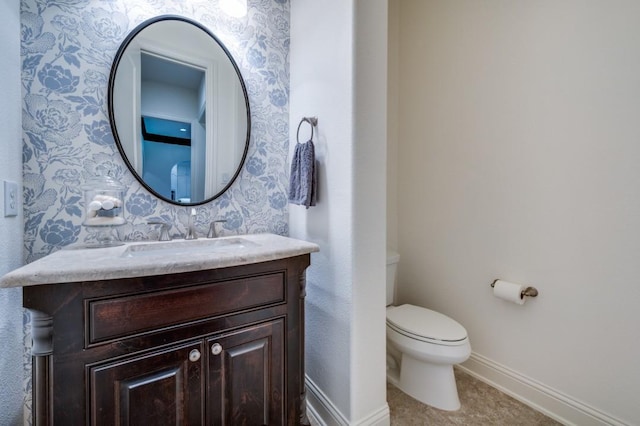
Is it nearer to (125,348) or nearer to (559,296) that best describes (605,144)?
(559,296)

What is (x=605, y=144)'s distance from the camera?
1.23 metres

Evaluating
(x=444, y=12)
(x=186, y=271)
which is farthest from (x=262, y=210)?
(x=444, y=12)

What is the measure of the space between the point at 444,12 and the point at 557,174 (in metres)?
1.38

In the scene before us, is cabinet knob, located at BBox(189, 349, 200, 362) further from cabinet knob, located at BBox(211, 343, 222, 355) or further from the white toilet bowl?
the white toilet bowl

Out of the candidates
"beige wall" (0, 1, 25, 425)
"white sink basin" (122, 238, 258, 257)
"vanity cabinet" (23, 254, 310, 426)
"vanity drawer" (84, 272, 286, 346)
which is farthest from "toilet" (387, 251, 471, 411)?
"beige wall" (0, 1, 25, 425)

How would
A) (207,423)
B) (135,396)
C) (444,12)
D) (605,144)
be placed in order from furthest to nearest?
(444,12) < (605,144) < (207,423) < (135,396)

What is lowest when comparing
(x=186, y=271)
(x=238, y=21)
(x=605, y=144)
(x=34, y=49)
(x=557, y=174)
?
(x=186, y=271)

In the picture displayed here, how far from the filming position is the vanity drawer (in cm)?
74

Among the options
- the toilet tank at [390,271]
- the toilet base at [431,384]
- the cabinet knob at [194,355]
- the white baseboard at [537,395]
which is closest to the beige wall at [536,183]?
the white baseboard at [537,395]

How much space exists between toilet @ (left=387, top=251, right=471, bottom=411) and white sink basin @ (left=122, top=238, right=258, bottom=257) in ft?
3.43

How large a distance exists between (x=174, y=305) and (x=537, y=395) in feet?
6.25

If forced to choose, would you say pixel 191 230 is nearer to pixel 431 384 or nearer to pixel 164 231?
pixel 164 231

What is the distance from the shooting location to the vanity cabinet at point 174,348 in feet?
2.27

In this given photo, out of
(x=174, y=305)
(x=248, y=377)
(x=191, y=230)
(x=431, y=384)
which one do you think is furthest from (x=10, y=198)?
(x=431, y=384)
